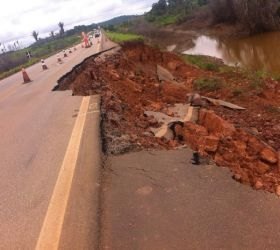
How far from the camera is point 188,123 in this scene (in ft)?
23.9

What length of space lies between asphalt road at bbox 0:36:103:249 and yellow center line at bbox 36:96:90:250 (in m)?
0.04

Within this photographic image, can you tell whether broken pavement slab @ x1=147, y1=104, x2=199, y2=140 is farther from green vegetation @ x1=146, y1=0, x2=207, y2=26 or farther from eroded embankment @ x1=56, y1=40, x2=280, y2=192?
green vegetation @ x1=146, y1=0, x2=207, y2=26

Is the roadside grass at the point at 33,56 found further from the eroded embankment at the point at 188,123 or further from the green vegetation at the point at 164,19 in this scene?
the green vegetation at the point at 164,19

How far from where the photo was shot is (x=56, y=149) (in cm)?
633

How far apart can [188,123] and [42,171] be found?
2835 mm

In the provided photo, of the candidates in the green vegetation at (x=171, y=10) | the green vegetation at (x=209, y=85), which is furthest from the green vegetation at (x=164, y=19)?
the green vegetation at (x=209, y=85)

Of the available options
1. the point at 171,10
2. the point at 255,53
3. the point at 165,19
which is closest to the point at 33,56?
the point at 165,19

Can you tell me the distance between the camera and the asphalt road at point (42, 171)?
156 inches

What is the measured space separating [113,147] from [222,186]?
76.4 inches

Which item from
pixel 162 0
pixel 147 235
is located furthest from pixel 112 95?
pixel 162 0

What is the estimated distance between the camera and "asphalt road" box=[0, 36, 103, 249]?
396 cm

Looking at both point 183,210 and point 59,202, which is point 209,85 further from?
point 183,210

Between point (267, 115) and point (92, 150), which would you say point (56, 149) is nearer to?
point (92, 150)

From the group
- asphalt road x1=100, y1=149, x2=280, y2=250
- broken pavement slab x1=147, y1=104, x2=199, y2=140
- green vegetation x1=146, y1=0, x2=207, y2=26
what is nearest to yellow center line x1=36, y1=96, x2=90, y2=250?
asphalt road x1=100, y1=149, x2=280, y2=250
